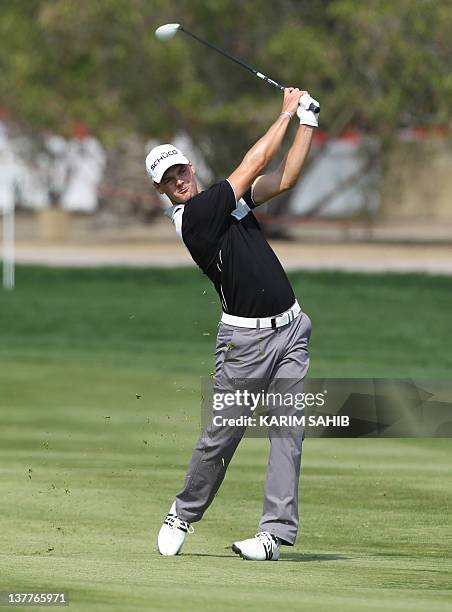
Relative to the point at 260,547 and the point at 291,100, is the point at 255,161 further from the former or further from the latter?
the point at 260,547

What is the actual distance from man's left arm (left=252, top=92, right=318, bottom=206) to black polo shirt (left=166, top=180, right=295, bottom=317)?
0.44 feet

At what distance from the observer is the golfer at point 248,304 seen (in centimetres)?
885

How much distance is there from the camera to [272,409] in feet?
29.5

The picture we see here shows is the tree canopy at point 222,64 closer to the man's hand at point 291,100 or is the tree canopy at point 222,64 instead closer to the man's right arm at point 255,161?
the man's hand at point 291,100

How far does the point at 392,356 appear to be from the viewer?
2200 cm

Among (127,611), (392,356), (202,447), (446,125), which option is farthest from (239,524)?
(446,125)

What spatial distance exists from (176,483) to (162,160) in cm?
357

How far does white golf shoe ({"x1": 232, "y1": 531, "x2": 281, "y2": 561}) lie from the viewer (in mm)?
8883

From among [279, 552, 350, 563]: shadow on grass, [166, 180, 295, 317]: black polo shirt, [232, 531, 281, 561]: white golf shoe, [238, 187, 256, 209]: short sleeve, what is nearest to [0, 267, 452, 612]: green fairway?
[279, 552, 350, 563]: shadow on grass

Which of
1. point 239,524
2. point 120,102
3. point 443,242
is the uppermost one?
point 120,102

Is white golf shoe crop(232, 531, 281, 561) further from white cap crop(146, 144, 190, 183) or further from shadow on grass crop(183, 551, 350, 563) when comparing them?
A: white cap crop(146, 144, 190, 183)

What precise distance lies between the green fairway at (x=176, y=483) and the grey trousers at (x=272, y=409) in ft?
0.96

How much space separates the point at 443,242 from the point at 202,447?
3732 centimetres

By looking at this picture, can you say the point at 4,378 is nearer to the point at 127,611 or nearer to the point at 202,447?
the point at 202,447
